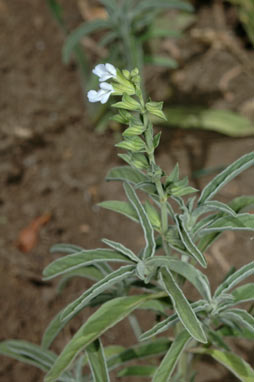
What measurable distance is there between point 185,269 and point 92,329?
0.81 feet

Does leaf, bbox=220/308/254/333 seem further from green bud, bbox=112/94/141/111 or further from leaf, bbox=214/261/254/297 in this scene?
green bud, bbox=112/94/141/111

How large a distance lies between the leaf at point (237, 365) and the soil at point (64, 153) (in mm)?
577

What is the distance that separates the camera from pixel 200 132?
265cm

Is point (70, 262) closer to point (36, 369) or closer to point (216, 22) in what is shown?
point (36, 369)

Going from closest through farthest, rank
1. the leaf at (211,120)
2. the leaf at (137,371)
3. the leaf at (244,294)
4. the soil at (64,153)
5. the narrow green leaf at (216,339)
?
1. the leaf at (244,294)
2. the narrow green leaf at (216,339)
3. the leaf at (137,371)
4. the soil at (64,153)
5. the leaf at (211,120)

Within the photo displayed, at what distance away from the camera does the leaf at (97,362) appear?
127cm

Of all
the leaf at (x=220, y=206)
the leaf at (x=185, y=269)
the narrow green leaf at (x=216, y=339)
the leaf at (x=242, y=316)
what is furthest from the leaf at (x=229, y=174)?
the narrow green leaf at (x=216, y=339)

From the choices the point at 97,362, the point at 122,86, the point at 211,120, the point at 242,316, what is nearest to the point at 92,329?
the point at 97,362

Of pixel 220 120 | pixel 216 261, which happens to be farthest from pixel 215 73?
pixel 216 261

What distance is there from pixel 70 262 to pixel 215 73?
188cm

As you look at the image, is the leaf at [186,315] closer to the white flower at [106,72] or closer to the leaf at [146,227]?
the leaf at [146,227]

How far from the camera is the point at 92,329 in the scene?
4.10 feet

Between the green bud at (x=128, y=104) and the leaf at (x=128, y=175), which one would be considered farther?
the leaf at (x=128, y=175)

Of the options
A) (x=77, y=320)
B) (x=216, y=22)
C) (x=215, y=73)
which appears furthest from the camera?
(x=216, y=22)
